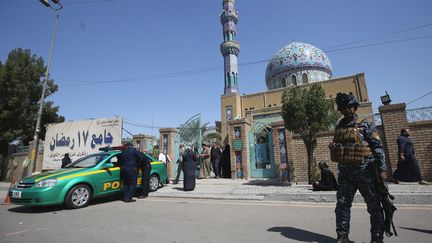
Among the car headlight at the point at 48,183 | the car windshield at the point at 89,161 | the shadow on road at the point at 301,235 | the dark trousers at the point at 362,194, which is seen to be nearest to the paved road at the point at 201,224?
the shadow on road at the point at 301,235

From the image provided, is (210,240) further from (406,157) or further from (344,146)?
(406,157)


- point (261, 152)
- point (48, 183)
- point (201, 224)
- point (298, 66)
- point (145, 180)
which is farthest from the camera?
point (298, 66)

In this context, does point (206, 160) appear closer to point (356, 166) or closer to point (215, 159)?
point (215, 159)

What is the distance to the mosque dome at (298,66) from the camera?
97.0 feet

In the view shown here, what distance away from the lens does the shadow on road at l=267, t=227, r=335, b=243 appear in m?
3.30

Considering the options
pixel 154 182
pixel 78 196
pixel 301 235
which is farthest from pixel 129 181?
pixel 301 235

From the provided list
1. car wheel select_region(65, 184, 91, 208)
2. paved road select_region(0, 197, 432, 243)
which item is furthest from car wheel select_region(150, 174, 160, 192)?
paved road select_region(0, 197, 432, 243)

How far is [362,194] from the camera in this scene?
3.10 metres

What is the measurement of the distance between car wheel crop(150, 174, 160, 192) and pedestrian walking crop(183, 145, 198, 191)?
3.30ft

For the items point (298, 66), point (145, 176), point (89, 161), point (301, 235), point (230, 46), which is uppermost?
point (230, 46)

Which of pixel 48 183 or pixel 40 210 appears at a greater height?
pixel 48 183

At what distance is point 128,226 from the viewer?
4.23 meters

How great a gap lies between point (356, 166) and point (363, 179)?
0.17m

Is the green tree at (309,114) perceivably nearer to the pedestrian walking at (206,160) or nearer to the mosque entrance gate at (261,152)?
the mosque entrance gate at (261,152)
